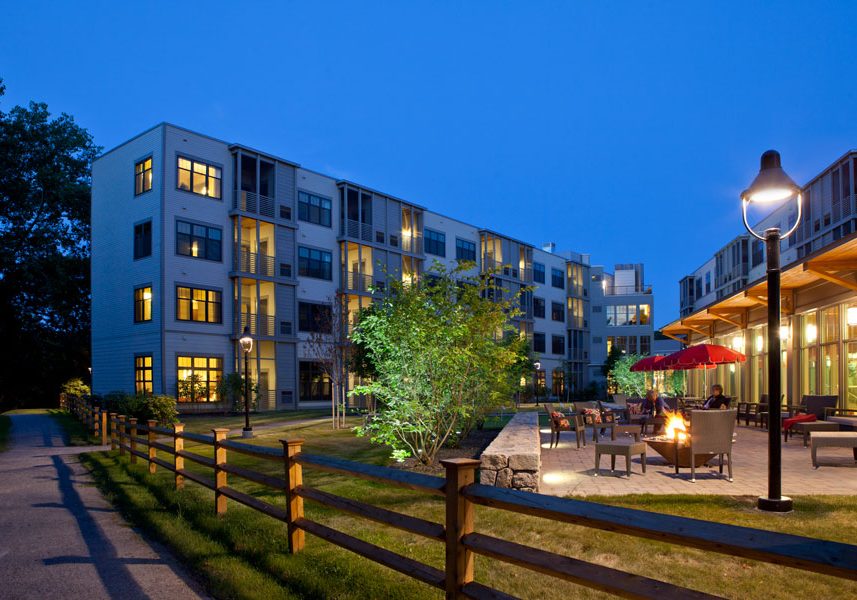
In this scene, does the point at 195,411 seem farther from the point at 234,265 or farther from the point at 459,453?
the point at 459,453

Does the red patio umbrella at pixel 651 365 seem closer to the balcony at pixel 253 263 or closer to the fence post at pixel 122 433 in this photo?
the fence post at pixel 122 433

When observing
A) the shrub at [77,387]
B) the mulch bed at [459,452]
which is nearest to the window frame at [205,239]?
the shrub at [77,387]

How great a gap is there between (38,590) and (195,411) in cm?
2566

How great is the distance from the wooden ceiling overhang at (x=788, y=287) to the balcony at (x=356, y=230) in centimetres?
1917

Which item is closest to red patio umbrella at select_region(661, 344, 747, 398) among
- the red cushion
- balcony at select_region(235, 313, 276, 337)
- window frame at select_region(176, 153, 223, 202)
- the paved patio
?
the red cushion

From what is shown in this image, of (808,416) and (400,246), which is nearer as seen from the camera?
(808,416)

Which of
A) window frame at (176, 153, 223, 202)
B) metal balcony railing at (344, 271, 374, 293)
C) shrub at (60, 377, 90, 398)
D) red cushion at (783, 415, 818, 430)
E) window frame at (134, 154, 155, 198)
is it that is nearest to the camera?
red cushion at (783, 415, 818, 430)

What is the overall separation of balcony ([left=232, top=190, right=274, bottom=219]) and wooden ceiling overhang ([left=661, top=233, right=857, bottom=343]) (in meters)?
21.6

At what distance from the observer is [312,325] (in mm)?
36531

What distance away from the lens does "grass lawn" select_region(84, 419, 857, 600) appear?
4.94 metres

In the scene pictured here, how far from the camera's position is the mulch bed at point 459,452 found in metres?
10.9

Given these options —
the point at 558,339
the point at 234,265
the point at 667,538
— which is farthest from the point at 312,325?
the point at 667,538

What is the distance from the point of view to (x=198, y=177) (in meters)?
31.3

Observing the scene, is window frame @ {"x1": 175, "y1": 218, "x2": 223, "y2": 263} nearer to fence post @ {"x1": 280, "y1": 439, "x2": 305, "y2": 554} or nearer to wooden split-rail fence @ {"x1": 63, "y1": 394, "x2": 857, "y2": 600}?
wooden split-rail fence @ {"x1": 63, "y1": 394, "x2": 857, "y2": 600}
